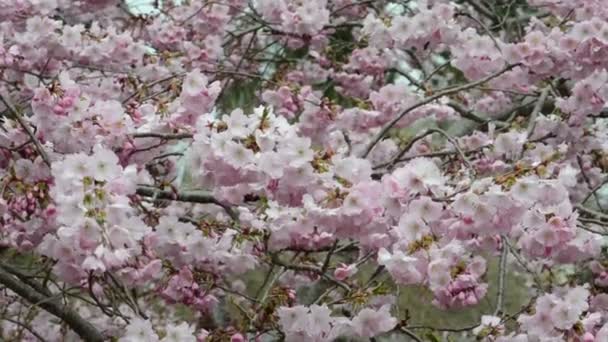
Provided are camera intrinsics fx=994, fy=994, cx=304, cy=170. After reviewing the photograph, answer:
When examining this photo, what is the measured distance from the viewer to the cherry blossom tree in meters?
2.13

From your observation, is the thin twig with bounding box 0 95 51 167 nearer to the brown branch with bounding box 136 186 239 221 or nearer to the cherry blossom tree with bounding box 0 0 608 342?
the cherry blossom tree with bounding box 0 0 608 342

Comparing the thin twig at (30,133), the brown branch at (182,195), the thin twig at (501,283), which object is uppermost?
the thin twig at (30,133)

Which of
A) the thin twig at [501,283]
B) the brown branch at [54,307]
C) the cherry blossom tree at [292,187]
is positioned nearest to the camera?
the cherry blossom tree at [292,187]

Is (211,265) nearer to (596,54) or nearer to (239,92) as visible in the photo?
(596,54)

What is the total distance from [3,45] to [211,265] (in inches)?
43.2

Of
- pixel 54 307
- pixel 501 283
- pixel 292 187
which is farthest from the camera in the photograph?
pixel 54 307

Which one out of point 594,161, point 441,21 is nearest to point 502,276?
point 441,21

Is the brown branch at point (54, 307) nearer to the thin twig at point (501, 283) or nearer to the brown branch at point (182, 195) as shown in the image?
the brown branch at point (182, 195)

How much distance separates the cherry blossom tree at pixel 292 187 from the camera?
213 cm

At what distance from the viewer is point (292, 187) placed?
220 centimetres

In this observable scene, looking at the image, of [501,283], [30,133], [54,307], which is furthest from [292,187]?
[54,307]

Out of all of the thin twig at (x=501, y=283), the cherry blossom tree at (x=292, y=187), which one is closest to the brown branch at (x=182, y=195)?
the cherry blossom tree at (x=292, y=187)

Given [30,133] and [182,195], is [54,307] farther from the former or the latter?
[30,133]

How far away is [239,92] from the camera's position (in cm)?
504
